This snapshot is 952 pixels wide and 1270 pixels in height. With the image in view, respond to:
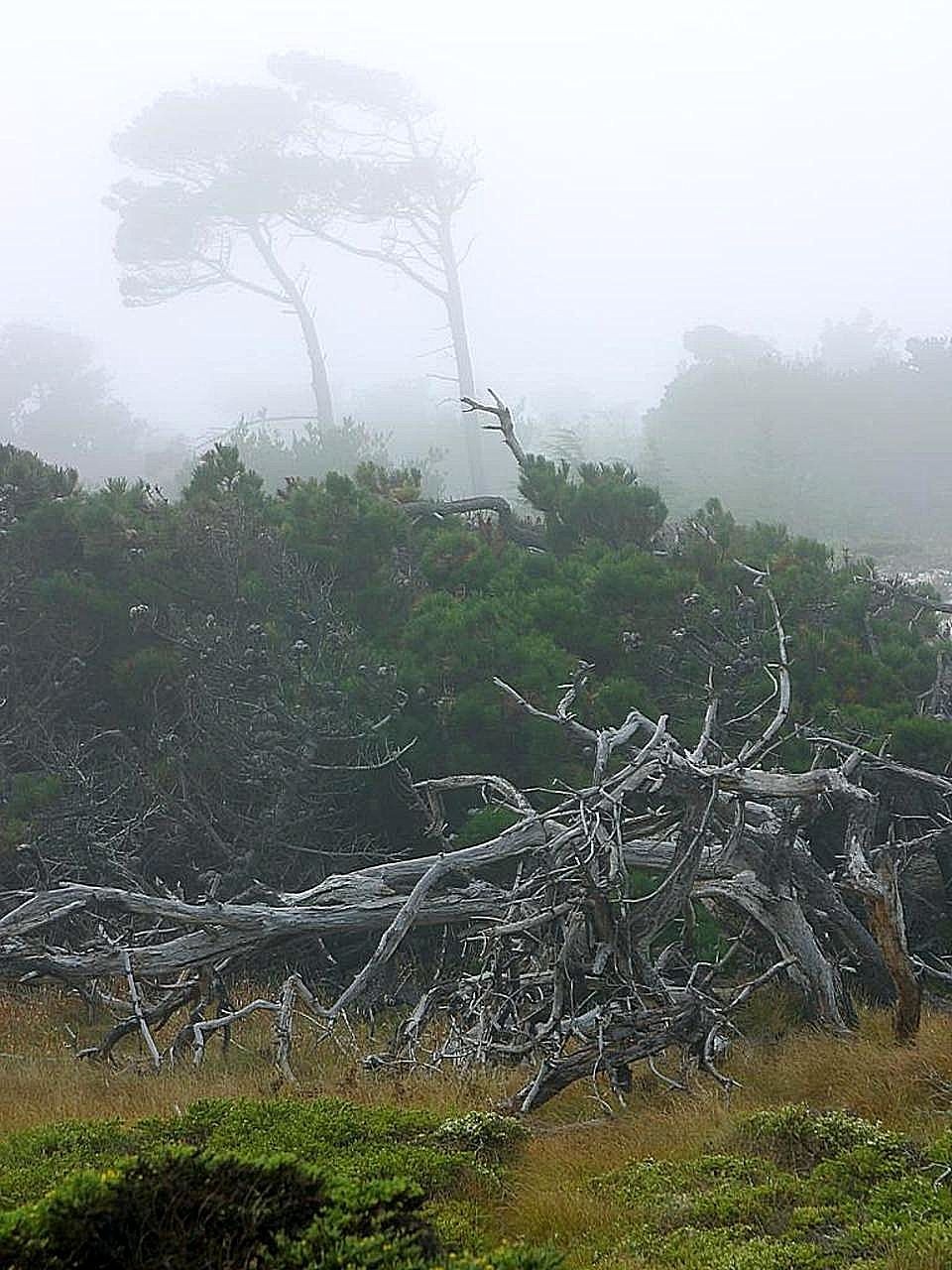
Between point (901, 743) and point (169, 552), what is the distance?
6.13 m

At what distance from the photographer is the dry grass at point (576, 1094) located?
4.25 metres

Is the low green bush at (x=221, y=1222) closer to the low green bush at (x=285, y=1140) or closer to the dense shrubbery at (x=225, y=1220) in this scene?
the dense shrubbery at (x=225, y=1220)

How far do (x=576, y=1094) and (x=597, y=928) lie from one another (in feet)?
2.53

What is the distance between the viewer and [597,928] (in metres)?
5.77

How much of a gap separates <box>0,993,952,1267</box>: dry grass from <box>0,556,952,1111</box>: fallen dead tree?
6.3 inches

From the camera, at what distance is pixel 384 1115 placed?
497 cm

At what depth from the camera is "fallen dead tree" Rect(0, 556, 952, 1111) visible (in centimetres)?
562

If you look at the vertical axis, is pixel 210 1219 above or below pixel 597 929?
above

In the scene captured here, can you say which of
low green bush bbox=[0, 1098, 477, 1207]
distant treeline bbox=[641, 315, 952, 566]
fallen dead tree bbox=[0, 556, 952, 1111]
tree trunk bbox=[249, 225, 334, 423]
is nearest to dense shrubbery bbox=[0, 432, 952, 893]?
fallen dead tree bbox=[0, 556, 952, 1111]

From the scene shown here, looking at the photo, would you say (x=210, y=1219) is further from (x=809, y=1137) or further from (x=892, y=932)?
(x=892, y=932)

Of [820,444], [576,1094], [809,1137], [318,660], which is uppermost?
[820,444]

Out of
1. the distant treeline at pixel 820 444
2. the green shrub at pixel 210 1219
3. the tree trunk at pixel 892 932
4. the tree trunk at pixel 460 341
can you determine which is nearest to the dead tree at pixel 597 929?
the tree trunk at pixel 892 932

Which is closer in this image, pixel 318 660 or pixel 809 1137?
pixel 809 1137

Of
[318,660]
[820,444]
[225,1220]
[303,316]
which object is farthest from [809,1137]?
[303,316]
